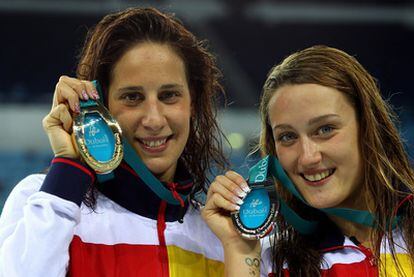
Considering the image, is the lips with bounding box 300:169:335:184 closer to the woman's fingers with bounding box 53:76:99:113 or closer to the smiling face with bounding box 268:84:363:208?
the smiling face with bounding box 268:84:363:208

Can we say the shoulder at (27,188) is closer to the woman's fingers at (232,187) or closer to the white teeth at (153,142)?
the white teeth at (153,142)

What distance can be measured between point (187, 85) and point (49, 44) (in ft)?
20.4

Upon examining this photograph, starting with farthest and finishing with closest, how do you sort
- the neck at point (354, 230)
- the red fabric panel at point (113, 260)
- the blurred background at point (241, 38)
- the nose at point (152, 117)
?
1. the blurred background at point (241, 38)
2. the neck at point (354, 230)
3. the nose at point (152, 117)
4. the red fabric panel at point (113, 260)

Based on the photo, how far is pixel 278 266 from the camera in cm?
200

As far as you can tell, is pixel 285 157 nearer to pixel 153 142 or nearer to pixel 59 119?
pixel 153 142

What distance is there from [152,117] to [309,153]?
44 cm

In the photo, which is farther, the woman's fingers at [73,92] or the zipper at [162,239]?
the zipper at [162,239]

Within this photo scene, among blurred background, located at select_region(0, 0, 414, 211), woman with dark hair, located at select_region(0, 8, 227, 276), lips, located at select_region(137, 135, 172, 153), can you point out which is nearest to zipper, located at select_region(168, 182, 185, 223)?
woman with dark hair, located at select_region(0, 8, 227, 276)

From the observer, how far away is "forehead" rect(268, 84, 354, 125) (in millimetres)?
1945

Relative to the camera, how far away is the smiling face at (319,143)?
1939mm

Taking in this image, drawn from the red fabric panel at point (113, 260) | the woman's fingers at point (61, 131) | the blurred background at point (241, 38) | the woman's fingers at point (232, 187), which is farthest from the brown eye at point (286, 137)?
the blurred background at point (241, 38)

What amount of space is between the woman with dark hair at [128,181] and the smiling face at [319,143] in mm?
296

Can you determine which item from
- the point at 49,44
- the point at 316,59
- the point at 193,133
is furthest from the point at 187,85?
the point at 49,44

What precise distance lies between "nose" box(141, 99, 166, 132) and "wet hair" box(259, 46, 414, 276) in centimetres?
37
